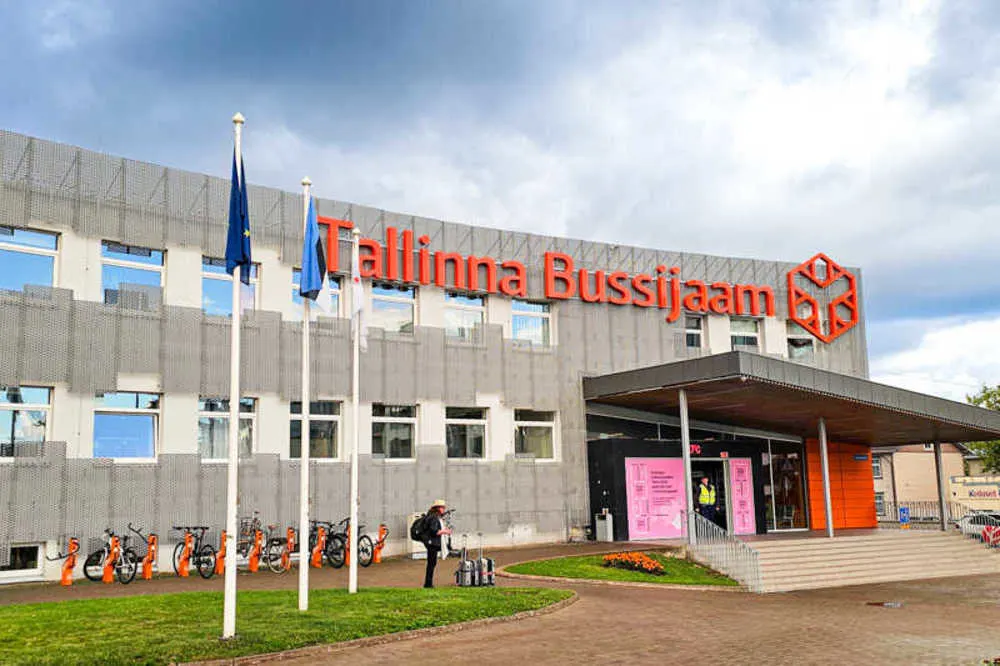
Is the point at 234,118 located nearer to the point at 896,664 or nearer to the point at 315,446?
the point at 896,664

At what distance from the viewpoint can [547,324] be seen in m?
26.7

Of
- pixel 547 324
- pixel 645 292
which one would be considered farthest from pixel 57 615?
pixel 645 292

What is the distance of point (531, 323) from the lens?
26.4 metres

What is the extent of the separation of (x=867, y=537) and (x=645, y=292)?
9.49m

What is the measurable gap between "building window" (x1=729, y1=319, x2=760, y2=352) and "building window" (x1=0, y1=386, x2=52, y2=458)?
20.9 meters

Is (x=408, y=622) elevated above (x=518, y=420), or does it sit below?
below

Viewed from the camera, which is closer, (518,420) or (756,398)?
(756,398)

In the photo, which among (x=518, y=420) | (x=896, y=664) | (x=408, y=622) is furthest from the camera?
(x=518, y=420)

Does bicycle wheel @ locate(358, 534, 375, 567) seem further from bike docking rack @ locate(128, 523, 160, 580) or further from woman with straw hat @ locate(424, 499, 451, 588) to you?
woman with straw hat @ locate(424, 499, 451, 588)

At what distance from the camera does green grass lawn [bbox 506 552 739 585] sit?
60.3 feet

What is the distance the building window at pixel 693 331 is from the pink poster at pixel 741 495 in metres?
3.93

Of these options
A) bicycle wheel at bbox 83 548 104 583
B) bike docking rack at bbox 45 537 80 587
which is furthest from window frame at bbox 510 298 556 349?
bike docking rack at bbox 45 537 80 587

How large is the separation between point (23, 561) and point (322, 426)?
7.07m

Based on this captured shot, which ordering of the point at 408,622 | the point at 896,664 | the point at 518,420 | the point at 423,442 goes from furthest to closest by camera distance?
the point at 518,420 < the point at 423,442 < the point at 408,622 < the point at 896,664
